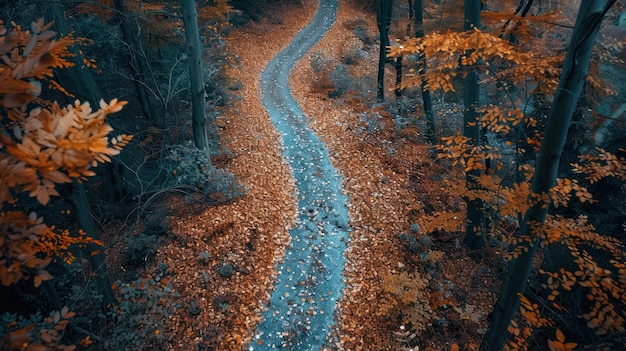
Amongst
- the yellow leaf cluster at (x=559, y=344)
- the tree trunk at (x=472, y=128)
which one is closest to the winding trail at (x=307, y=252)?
the tree trunk at (x=472, y=128)

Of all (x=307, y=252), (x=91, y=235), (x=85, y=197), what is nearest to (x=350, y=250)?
(x=307, y=252)

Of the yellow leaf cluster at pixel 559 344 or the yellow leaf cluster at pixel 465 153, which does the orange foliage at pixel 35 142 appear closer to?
the yellow leaf cluster at pixel 559 344

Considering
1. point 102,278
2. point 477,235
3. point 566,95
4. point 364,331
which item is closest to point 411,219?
point 477,235

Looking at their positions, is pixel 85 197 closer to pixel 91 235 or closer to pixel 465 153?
pixel 91 235

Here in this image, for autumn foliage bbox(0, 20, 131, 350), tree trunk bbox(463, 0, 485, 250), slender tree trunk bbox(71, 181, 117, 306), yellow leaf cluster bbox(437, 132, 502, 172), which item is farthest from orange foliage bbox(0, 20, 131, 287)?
tree trunk bbox(463, 0, 485, 250)

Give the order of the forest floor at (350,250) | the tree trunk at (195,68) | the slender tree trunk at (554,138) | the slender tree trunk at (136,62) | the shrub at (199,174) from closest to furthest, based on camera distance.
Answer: the slender tree trunk at (554,138) < the forest floor at (350,250) < the tree trunk at (195,68) < the shrub at (199,174) < the slender tree trunk at (136,62)
